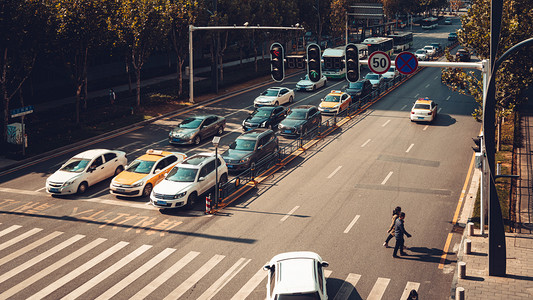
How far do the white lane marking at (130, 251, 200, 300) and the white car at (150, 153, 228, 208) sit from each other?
14.8ft

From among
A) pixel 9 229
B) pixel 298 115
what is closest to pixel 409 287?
pixel 9 229

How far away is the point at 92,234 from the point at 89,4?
20714mm

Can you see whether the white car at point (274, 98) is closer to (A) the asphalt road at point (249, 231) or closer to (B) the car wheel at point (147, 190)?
(A) the asphalt road at point (249, 231)

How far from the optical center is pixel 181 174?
85.6 ft

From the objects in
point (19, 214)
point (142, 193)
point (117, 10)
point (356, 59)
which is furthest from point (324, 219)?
point (117, 10)

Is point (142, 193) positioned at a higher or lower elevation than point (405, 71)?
lower

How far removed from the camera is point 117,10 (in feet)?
137

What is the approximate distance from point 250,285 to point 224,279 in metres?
0.97

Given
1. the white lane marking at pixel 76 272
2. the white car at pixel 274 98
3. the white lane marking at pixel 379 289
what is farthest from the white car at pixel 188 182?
the white car at pixel 274 98

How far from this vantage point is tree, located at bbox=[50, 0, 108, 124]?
3678 cm

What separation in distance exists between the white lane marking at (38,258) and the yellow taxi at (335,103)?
985 inches

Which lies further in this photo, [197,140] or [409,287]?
[197,140]

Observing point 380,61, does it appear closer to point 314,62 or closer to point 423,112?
point 314,62

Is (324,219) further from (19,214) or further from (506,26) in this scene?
(506,26)
